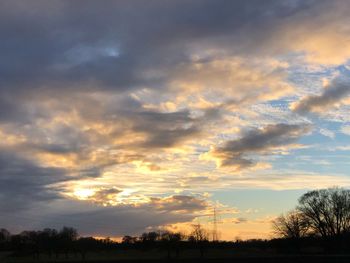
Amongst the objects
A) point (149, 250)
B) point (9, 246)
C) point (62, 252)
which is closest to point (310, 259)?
point (149, 250)

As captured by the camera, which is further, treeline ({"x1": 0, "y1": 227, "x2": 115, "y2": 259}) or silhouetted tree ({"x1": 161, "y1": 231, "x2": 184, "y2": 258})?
treeline ({"x1": 0, "y1": 227, "x2": 115, "y2": 259})

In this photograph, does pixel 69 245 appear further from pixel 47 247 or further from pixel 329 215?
pixel 329 215

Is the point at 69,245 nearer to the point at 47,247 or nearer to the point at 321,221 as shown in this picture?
the point at 47,247

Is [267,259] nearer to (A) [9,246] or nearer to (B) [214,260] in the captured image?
(B) [214,260]

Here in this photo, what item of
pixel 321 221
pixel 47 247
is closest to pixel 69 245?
pixel 47 247

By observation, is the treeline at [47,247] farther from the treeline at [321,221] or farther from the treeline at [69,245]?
the treeline at [321,221]

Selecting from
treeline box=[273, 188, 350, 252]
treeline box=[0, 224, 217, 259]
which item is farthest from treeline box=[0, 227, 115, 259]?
treeline box=[273, 188, 350, 252]

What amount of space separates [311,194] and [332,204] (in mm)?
6786

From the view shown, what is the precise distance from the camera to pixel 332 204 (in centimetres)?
13225

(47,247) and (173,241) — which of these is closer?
Result: (173,241)

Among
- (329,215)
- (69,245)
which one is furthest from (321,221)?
(69,245)

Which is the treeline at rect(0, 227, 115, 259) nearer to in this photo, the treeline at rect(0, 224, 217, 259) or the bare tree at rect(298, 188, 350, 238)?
the treeline at rect(0, 224, 217, 259)

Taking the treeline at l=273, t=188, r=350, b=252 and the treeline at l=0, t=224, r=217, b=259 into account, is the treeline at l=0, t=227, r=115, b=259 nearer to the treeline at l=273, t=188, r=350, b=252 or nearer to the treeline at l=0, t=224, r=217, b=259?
the treeline at l=0, t=224, r=217, b=259

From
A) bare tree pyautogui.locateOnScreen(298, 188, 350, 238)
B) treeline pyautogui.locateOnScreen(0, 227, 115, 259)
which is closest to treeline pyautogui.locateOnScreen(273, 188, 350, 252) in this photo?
bare tree pyautogui.locateOnScreen(298, 188, 350, 238)
